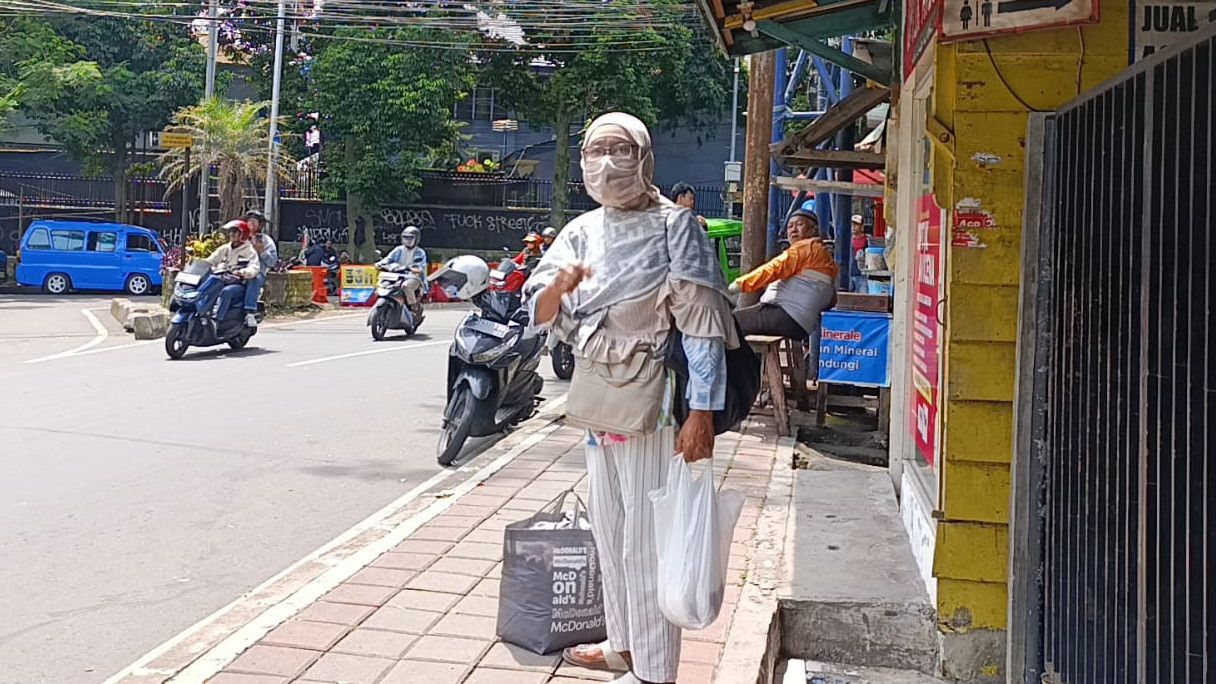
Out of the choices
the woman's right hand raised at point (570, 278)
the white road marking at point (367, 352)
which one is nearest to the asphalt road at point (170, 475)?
the white road marking at point (367, 352)

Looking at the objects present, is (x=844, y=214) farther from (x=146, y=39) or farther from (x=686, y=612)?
(x=146, y=39)

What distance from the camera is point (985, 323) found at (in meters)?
3.81

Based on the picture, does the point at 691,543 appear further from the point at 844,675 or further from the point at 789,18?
the point at 789,18

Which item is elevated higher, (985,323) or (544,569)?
(985,323)

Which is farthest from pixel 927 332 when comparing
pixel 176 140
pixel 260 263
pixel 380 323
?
pixel 176 140

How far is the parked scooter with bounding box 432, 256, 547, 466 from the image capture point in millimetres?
7688

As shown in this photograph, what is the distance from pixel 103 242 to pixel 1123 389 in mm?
25665

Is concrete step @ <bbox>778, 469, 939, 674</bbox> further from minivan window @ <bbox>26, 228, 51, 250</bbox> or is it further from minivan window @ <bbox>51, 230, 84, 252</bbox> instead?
minivan window @ <bbox>26, 228, 51, 250</bbox>

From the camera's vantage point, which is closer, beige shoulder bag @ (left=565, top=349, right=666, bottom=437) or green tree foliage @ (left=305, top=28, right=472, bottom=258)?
beige shoulder bag @ (left=565, top=349, right=666, bottom=437)

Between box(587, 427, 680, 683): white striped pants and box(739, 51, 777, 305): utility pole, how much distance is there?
7146 mm

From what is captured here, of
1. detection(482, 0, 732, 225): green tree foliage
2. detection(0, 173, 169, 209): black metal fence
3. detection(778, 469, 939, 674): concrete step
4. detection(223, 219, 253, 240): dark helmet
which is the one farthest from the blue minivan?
detection(778, 469, 939, 674): concrete step

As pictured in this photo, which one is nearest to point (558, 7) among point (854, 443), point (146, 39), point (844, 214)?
point (146, 39)

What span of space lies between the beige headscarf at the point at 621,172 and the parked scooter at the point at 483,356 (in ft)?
13.6

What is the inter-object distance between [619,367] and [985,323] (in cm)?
128
